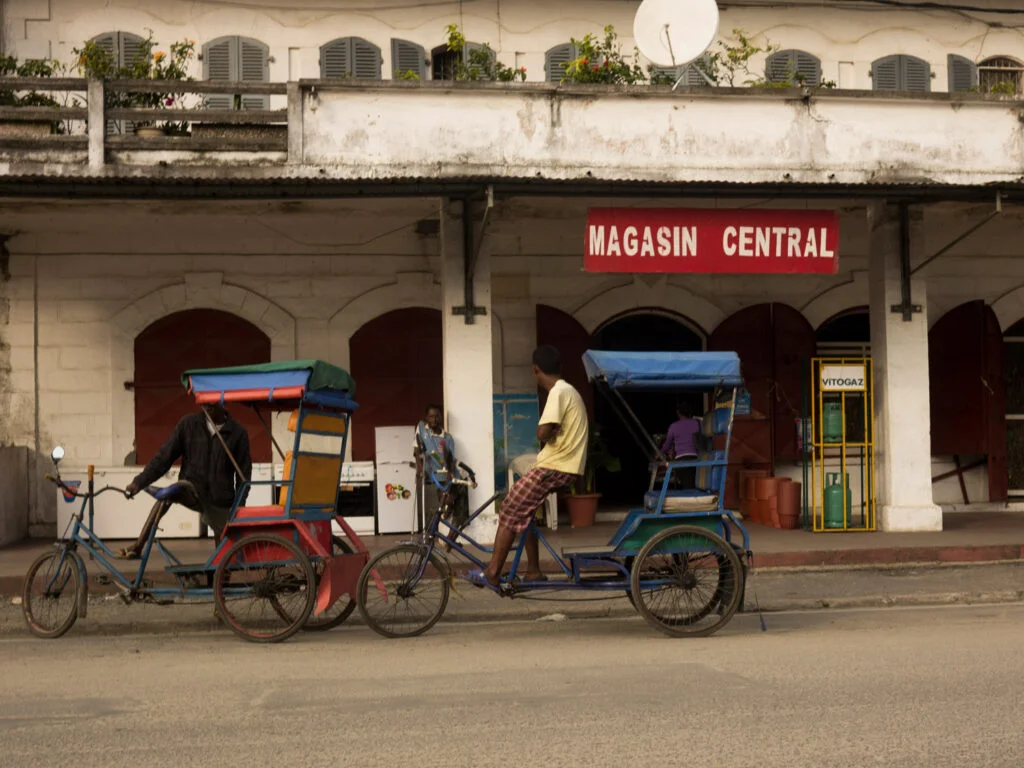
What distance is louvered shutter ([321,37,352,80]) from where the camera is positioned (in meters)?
17.4

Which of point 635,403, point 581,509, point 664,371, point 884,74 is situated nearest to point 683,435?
point 581,509

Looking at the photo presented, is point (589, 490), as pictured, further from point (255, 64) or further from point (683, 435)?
point (255, 64)

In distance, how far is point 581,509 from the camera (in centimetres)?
1614

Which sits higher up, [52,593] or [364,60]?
[364,60]

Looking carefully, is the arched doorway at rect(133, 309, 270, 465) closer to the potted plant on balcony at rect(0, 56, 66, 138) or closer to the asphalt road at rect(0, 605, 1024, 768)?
the potted plant on balcony at rect(0, 56, 66, 138)

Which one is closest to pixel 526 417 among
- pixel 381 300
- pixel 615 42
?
pixel 381 300

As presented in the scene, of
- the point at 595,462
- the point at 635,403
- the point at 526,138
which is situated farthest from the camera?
the point at 635,403

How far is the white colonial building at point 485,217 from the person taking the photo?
13844mm

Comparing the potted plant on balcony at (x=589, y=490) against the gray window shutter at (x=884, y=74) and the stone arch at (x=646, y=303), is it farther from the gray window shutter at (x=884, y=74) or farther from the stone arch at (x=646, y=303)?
the gray window shutter at (x=884, y=74)

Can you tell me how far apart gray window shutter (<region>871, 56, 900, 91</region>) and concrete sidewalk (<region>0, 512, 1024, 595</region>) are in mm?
6758

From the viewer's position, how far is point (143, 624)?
31.9 feet

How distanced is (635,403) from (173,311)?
22.9ft

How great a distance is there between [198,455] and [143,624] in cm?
157

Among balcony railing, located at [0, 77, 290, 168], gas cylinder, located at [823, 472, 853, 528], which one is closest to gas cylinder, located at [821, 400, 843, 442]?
gas cylinder, located at [823, 472, 853, 528]
